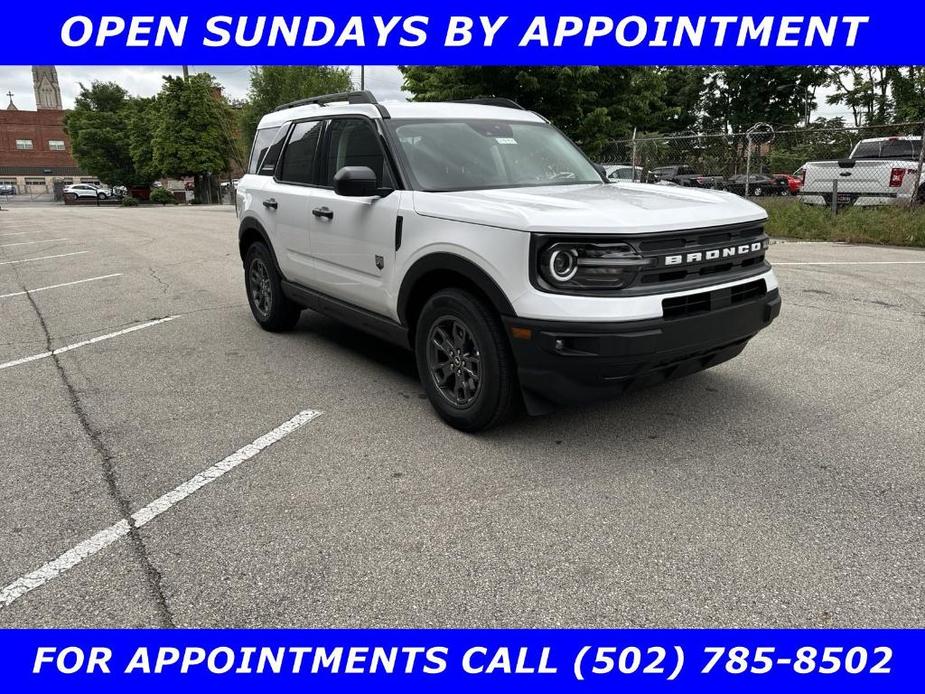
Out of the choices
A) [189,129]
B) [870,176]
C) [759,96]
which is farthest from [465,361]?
[189,129]

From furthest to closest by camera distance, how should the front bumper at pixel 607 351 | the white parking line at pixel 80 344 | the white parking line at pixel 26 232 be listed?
the white parking line at pixel 26 232
the white parking line at pixel 80 344
the front bumper at pixel 607 351

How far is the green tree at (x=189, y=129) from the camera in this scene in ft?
168

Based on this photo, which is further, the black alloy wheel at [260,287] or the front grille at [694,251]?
the black alloy wheel at [260,287]

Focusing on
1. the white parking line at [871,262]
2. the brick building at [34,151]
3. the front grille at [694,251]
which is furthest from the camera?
the brick building at [34,151]

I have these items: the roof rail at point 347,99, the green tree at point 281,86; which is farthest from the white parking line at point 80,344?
the green tree at point 281,86

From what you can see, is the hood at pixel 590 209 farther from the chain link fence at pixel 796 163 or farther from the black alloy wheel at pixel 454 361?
the chain link fence at pixel 796 163

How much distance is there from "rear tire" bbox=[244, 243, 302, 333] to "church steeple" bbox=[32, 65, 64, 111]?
135 metres

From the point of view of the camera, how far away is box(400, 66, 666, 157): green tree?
19531mm

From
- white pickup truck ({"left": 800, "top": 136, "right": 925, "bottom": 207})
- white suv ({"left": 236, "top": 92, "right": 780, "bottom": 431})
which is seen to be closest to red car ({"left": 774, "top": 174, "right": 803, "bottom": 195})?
white pickup truck ({"left": 800, "top": 136, "right": 925, "bottom": 207})

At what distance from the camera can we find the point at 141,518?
10.8 ft

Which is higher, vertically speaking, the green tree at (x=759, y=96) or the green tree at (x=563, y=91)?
the green tree at (x=759, y=96)

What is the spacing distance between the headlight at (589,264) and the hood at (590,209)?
8cm

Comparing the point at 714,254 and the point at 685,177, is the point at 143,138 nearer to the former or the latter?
the point at 685,177

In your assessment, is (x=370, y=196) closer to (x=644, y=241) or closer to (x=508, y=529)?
(x=644, y=241)
